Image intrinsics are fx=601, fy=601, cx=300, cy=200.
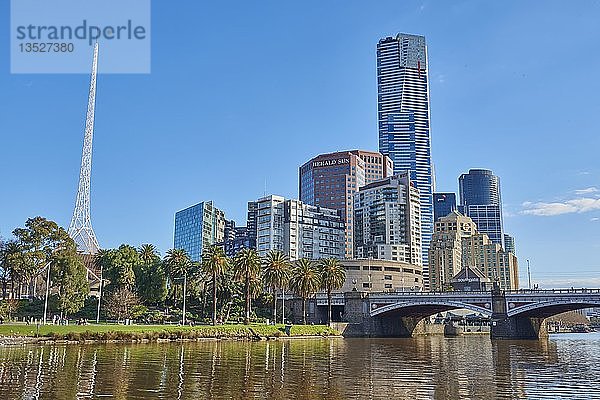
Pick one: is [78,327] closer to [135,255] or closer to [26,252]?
[26,252]

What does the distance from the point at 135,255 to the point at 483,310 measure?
73237mm

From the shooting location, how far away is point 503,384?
41969mm

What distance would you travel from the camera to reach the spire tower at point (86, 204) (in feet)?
516

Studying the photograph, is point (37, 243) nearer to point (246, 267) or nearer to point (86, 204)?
point (246, 267)

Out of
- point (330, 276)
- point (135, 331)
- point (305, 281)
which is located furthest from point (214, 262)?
point (135, 331)

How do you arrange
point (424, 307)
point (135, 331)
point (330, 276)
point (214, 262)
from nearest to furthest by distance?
point (135, 331), point (214, 262), point (330, 276), point (424, 307)

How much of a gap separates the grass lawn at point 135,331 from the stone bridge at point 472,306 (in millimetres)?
29787

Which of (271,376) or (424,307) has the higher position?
(424,307)

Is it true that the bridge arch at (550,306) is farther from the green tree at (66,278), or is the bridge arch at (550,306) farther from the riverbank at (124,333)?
the green tree at (66,278)

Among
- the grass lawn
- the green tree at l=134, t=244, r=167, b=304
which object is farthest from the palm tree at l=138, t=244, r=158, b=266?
the grass lawn

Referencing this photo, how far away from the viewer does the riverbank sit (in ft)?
245

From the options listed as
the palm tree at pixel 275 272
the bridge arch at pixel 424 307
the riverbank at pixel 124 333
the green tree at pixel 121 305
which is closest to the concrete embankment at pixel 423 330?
the bridge arch at pixel 424 307

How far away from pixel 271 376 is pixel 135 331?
146 feet

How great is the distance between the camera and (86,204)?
16662 centimetres
